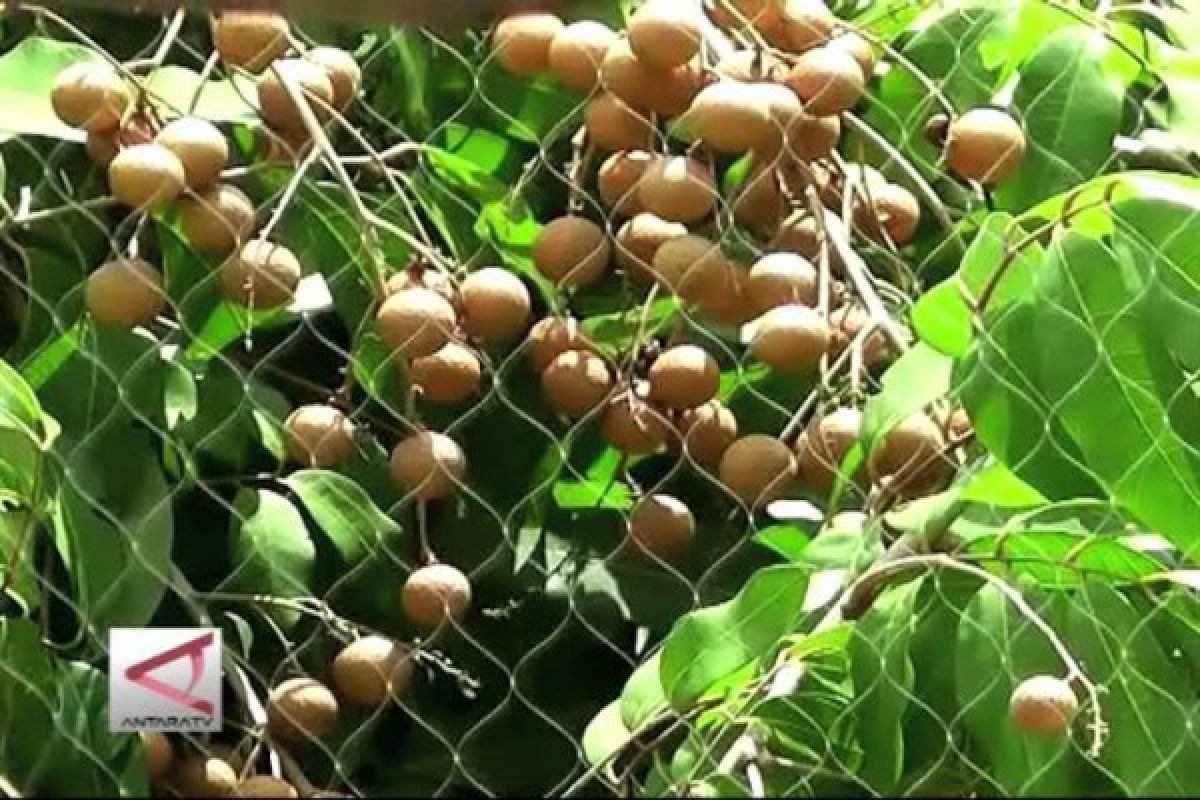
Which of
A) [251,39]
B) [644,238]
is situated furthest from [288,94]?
[644,238]

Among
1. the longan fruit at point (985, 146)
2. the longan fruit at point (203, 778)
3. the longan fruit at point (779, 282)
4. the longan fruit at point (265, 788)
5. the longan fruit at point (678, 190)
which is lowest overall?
the longan fruit at point (203, 778)

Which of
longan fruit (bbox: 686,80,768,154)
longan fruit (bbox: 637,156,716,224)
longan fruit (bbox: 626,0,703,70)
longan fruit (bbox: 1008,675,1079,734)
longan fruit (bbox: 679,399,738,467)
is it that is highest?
longan fruit (bbox: 626,0,703,70)

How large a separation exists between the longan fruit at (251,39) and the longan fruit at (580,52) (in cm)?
9

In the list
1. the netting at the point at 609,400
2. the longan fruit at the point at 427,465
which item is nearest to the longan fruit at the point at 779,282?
the netting at the point at 609,400

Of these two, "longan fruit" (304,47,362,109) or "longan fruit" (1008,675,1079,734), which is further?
"longan fruit" (304,47,362,109)

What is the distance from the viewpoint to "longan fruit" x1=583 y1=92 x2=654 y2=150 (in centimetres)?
98

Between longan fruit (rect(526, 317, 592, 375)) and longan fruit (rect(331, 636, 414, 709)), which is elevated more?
longan fruit (rect(526, 317, 592, 375))

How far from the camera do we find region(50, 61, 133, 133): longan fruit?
96cm

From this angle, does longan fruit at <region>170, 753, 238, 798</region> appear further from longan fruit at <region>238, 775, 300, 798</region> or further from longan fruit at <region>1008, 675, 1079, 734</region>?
longan fruit at <region>1008, 675, 1079, 734</region>

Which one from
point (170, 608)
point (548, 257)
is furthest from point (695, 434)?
point (170, 608)

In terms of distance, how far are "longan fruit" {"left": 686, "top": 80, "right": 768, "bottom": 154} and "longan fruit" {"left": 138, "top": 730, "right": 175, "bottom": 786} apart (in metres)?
0.25

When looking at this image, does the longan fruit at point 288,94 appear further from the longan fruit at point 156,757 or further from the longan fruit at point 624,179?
the longan fruit at point 156,757

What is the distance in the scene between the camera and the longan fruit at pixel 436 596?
96 centimetres

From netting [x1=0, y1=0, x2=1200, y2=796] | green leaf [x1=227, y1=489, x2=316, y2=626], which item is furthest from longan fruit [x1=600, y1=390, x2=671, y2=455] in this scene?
green leaf [x1=227, y1=489, x2=316, y2=626]
